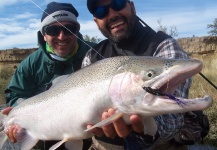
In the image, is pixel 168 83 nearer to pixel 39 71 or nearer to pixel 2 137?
pixel 2 137

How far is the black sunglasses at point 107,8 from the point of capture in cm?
313

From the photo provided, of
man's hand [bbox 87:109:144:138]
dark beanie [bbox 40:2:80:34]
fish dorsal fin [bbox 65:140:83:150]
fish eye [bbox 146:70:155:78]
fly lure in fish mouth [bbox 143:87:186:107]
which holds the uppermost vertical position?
dark beanie [bbox 40:2:80:34]

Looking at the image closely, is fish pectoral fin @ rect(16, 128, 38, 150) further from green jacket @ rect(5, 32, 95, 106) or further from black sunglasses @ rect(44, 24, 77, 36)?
black sunglasses @ rect(44, 24, 77, 36)

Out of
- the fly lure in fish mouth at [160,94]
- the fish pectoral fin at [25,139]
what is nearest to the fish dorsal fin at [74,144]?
the fish pectoral fin at [25,139]

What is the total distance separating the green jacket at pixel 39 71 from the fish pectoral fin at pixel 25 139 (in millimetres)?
938

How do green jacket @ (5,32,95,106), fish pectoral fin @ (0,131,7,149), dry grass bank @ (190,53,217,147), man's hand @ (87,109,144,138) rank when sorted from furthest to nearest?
dry grass bank @ (190,53,217,147), green jacket @ (5,32,95,106), fish pectoral fin @ (0,131,7,149), man's hand @ (87,109,144,138)

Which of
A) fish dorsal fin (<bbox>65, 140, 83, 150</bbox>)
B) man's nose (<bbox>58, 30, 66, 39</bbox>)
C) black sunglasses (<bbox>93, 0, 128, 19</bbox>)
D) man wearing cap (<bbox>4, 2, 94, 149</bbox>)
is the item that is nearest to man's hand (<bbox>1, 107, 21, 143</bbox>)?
man wearing cap (<bbox>4, 2, 94, 149</bbox>)

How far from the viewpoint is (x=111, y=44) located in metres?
3.44

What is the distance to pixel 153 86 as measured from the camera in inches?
74.5

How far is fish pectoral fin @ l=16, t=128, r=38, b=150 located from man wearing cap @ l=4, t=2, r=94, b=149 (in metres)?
0.87

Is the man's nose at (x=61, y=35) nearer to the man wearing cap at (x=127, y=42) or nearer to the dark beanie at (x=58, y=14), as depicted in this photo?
the dark beanie at (x=58, y=14)

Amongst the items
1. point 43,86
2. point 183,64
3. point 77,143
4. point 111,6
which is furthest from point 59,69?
point 183,64

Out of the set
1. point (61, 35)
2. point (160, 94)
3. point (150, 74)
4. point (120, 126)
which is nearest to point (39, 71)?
point (61, 35)

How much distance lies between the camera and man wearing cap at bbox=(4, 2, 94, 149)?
4.01m
